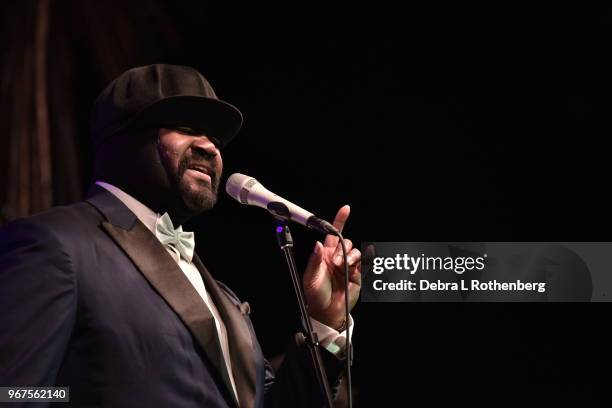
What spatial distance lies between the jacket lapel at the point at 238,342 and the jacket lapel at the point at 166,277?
0.07 metres

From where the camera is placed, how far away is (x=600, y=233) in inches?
138

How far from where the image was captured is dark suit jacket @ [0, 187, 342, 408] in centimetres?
148

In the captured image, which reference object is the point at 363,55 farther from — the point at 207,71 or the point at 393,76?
the point at 207,71

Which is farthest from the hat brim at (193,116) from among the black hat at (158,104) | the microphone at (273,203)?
the microphone at (273,203)

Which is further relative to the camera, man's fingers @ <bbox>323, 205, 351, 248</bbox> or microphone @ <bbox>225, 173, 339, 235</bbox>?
man's fingers @ <bbox>323, 205, 351, 248</bbox>

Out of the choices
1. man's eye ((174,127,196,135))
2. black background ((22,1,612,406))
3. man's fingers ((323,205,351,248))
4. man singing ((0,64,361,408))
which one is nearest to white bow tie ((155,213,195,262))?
man singing ((0,64,361,408))

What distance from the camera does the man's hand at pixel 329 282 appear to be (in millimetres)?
1997

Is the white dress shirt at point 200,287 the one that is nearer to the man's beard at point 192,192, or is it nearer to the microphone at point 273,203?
the man's beard at point 192,192

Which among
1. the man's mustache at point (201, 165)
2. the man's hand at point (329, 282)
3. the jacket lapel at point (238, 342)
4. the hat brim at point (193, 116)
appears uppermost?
the hat brim at point (193, 116)

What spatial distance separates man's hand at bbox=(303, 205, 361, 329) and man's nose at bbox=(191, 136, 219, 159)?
38 centimetres

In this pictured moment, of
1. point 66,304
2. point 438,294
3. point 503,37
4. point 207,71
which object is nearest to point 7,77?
point 207,71

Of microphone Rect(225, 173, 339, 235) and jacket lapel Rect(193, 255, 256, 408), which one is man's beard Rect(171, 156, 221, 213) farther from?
jacket lapel Rect(193, 255, 256, 408)

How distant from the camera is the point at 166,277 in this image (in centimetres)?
175

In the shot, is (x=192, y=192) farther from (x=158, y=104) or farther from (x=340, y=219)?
(x=340, y=219)
